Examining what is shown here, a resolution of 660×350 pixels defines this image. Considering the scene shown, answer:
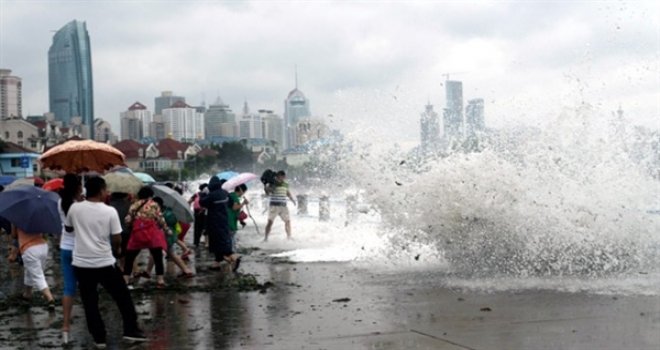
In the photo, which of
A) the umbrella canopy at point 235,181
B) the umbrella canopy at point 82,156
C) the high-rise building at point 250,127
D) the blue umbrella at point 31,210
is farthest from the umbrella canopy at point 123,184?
the high-rise building at point 250,127

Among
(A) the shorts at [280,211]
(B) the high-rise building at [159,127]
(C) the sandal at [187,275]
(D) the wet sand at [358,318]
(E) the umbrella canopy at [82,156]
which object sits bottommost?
(D) the wet sand at [358,318]

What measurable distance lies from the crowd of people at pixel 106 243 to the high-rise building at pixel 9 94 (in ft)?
Answer: 625

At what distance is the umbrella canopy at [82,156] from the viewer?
13.2 metres

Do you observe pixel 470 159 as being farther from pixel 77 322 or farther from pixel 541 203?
pixel 77 322

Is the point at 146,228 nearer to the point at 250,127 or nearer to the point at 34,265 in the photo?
the point at 34,265

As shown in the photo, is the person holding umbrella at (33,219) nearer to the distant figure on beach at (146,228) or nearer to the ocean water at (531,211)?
the distant figure on beach at (146,228)

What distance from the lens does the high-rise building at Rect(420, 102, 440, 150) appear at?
595 inches

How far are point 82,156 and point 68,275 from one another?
5455mm

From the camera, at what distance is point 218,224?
45.8 feet

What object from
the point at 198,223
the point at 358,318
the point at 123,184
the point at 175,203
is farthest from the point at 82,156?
the point at 358,318

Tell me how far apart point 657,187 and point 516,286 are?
3433 mm

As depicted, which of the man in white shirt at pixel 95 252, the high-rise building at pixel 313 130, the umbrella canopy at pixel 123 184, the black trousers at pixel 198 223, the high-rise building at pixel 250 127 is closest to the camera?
the man in white shirt at pixel 95 252

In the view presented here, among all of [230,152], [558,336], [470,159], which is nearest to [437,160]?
[470,159]

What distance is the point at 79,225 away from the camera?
7.89 meters
